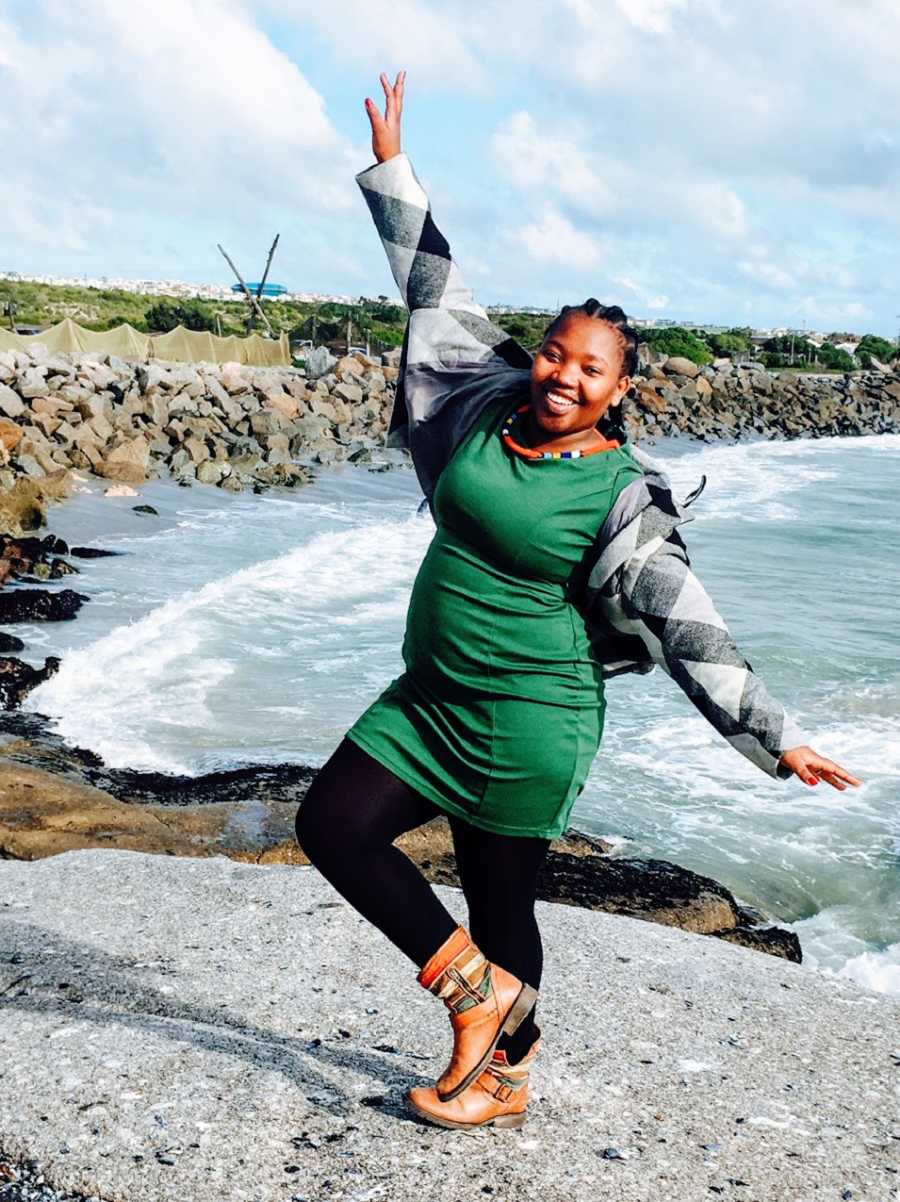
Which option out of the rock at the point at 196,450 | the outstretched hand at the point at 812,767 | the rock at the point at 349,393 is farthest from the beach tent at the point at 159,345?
the outstretched hand at the point at 812,767

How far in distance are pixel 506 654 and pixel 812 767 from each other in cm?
69

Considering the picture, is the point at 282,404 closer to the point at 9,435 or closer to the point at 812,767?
the point at 9,435

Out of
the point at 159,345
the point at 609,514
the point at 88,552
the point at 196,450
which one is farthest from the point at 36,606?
the point at 159,345

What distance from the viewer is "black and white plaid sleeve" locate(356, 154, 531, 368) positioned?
3547 millimetres

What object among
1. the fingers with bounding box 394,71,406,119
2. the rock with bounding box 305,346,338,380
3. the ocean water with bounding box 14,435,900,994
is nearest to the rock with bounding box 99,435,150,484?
the ocean water with bounding box 14,435,900,994

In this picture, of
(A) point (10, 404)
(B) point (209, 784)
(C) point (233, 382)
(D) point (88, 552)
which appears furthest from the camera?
(C) point (233, 382)

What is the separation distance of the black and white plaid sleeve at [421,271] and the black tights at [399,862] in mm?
1088

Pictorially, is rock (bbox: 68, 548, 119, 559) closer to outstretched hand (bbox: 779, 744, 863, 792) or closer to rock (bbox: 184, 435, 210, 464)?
rock (bbox: 184, 435, 210, 464)

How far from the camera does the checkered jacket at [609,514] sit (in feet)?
9.88

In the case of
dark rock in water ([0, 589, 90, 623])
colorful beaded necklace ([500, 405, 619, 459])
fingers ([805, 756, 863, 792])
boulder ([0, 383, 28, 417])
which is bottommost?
dark rock in water ([0, 589, 90, 623])

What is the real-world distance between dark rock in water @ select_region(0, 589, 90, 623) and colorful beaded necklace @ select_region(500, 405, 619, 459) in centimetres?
1019

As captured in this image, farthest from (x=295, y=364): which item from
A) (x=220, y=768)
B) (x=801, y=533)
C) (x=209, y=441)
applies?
(x=220, y=768)

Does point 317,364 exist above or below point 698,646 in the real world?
below

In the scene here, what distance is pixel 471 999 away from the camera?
312 cm
